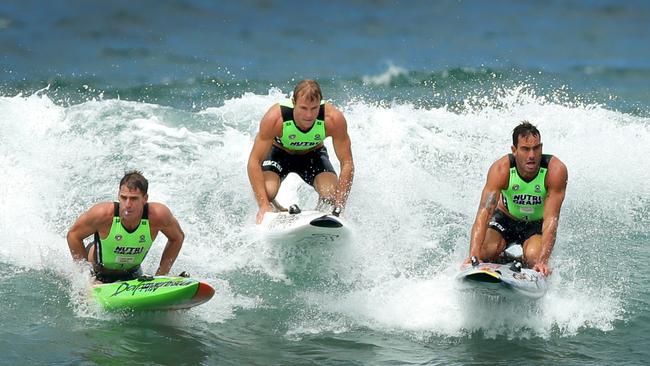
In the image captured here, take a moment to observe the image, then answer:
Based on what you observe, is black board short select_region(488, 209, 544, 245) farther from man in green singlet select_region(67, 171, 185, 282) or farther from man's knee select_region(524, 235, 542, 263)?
man in green singlet select_region(67, 171, 185, 282)

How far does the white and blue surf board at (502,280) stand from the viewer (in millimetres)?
8242

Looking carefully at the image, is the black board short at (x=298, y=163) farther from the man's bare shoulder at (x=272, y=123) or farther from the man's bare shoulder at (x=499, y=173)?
the man's bare shoulder at (x=499, y=173)

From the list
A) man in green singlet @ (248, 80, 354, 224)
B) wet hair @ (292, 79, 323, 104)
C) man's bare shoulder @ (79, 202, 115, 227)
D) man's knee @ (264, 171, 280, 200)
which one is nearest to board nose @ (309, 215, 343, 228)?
man in green singlet @ (248, 80, 354, 224)

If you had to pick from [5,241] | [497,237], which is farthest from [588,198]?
[5,241]

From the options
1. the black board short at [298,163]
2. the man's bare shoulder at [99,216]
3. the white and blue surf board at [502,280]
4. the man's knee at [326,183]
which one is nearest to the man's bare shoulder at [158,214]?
the man's bare shoulder at [99,216]

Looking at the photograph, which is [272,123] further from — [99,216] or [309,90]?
[99,216]

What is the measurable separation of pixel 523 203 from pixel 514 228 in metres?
0.30

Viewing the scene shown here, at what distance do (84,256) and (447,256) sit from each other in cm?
392

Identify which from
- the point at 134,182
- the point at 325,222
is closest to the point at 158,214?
the point at 134,182

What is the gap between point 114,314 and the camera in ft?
28.9

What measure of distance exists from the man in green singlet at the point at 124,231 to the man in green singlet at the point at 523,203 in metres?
2.65

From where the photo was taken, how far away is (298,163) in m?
10.9

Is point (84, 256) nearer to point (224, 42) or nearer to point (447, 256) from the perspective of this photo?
point (447, 256)

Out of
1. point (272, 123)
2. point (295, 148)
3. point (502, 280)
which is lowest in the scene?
point (502, 280)
